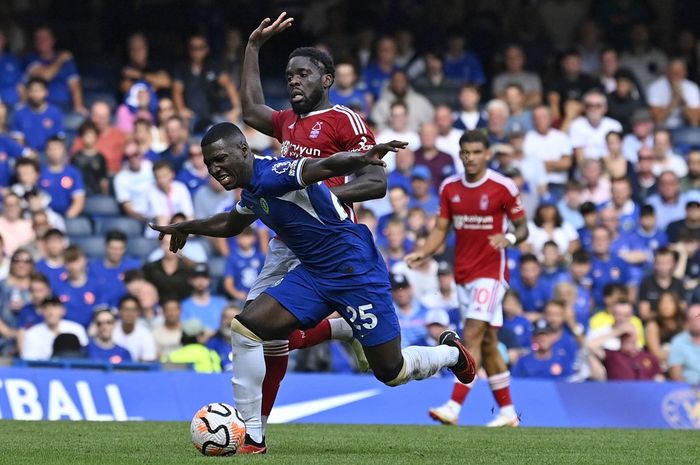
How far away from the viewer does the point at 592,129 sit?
20047 millimetres

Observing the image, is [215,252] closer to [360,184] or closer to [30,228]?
[30,228]

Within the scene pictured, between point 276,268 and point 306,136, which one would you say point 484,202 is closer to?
point 306,136

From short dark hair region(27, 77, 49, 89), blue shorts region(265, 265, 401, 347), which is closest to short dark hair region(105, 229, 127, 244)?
short dark hair region(27, 77, 49, 89)

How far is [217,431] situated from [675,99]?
44.6ft

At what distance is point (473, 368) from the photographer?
10398 mm

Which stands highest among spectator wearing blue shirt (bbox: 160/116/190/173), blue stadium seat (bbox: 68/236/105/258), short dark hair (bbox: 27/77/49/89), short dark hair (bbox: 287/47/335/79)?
short dark hair (bbox: 27/77/49/89)

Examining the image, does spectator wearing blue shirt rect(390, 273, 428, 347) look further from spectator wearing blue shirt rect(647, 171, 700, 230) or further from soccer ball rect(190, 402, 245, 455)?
soccer ball rect(190, 402, 245, 455)

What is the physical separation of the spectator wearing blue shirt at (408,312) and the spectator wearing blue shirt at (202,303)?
192cm

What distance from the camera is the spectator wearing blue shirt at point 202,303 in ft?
53.1

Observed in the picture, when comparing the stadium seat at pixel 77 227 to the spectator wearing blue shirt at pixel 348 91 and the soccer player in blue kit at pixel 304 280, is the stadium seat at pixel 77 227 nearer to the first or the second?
the spectator wearing blue shirt at pixel 348 91

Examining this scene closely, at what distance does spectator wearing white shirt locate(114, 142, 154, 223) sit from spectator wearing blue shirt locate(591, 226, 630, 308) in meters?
5.44

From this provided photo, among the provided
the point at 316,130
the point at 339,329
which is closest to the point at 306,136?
the point at 316,130

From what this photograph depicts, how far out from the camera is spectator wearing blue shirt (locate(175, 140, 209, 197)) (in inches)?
714

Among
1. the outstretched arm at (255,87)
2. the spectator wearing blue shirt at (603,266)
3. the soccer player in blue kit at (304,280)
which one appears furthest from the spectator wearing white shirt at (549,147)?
the soccer player in blue kit at (304,280)
